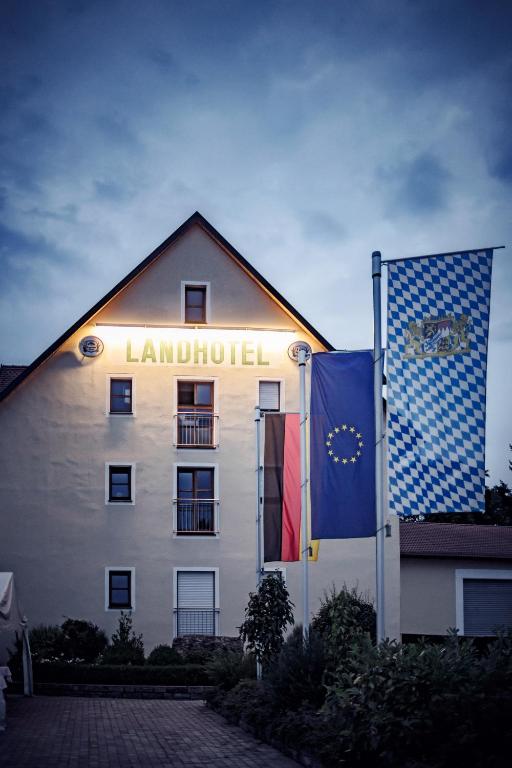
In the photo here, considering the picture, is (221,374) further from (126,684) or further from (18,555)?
(126,684)

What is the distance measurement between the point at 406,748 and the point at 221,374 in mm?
24730

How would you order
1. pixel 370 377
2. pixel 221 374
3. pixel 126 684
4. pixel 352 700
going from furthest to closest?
1. pixel 221 374
2. pixel 126 684
3. pixel 370 377
4. pixel 352 700

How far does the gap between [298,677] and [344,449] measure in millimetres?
3623

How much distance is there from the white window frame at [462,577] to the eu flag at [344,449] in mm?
24460

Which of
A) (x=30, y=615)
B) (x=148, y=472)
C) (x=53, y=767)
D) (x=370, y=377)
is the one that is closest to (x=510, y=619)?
(x=148, y=472)

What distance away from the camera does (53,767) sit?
1339 centimetres

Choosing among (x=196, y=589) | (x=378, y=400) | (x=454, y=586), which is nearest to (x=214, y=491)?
(x=196, y=589)

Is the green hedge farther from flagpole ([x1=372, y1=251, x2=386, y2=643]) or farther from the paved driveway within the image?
flagpole ([x1=372, y1=251, x2=386, y2=643])

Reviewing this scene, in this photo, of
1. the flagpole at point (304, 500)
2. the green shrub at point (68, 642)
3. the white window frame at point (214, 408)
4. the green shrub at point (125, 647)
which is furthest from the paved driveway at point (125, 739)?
the white window frame at point (214, 408)

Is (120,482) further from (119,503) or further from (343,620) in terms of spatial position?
(343,620)

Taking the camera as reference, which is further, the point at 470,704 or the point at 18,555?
the point at 18,555

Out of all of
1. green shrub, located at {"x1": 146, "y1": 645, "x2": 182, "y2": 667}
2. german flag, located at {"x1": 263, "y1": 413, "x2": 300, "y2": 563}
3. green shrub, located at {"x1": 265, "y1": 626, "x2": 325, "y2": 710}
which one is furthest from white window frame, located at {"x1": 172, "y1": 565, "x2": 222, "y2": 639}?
green shrub, located at {"x1": 265, "y1": 626, "x2": 325, "y2": 710}

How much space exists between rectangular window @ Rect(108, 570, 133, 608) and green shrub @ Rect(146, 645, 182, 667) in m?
3.92

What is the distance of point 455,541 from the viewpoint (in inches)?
1597
